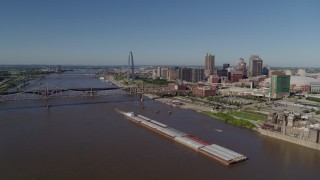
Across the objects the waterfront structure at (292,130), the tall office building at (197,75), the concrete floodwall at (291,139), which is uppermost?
the tall office building at (197,75)

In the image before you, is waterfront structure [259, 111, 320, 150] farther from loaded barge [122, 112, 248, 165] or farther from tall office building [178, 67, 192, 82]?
tall office building [178, 67, 192, 82]

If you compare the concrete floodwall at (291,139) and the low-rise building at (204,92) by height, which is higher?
the low-rise building at (204,92)

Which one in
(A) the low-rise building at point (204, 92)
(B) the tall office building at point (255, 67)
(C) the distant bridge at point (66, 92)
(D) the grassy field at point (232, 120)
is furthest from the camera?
(B) the tall office building at point (255, 67)

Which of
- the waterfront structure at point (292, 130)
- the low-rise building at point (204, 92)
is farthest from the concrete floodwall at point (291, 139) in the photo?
the low-rise building at point (204, 92)

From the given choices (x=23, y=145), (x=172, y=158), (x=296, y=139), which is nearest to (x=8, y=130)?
(x=23, y=145)

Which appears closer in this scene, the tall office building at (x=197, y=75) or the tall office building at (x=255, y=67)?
the tall office building at (x=197, y=75)

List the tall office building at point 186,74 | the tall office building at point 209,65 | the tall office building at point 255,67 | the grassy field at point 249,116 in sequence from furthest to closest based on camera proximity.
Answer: the tall office building at point 255,67 < the tall office building at point 209,65 < the tall office building at point 186,74 < the grassy field at point 249,116

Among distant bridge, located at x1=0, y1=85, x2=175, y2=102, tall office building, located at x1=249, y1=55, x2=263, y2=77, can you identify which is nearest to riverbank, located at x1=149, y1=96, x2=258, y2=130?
distant bridge, located at x1=0, y1=85, x2=175, y2=102

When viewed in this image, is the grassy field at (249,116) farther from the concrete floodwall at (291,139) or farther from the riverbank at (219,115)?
the concrete floodwall at (291,139)

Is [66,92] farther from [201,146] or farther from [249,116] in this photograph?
[201,146]

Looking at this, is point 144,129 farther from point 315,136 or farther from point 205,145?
point 315,136

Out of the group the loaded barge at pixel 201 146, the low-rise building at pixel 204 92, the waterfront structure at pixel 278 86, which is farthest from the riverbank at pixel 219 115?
the waterfront structure at pixel 278 86
